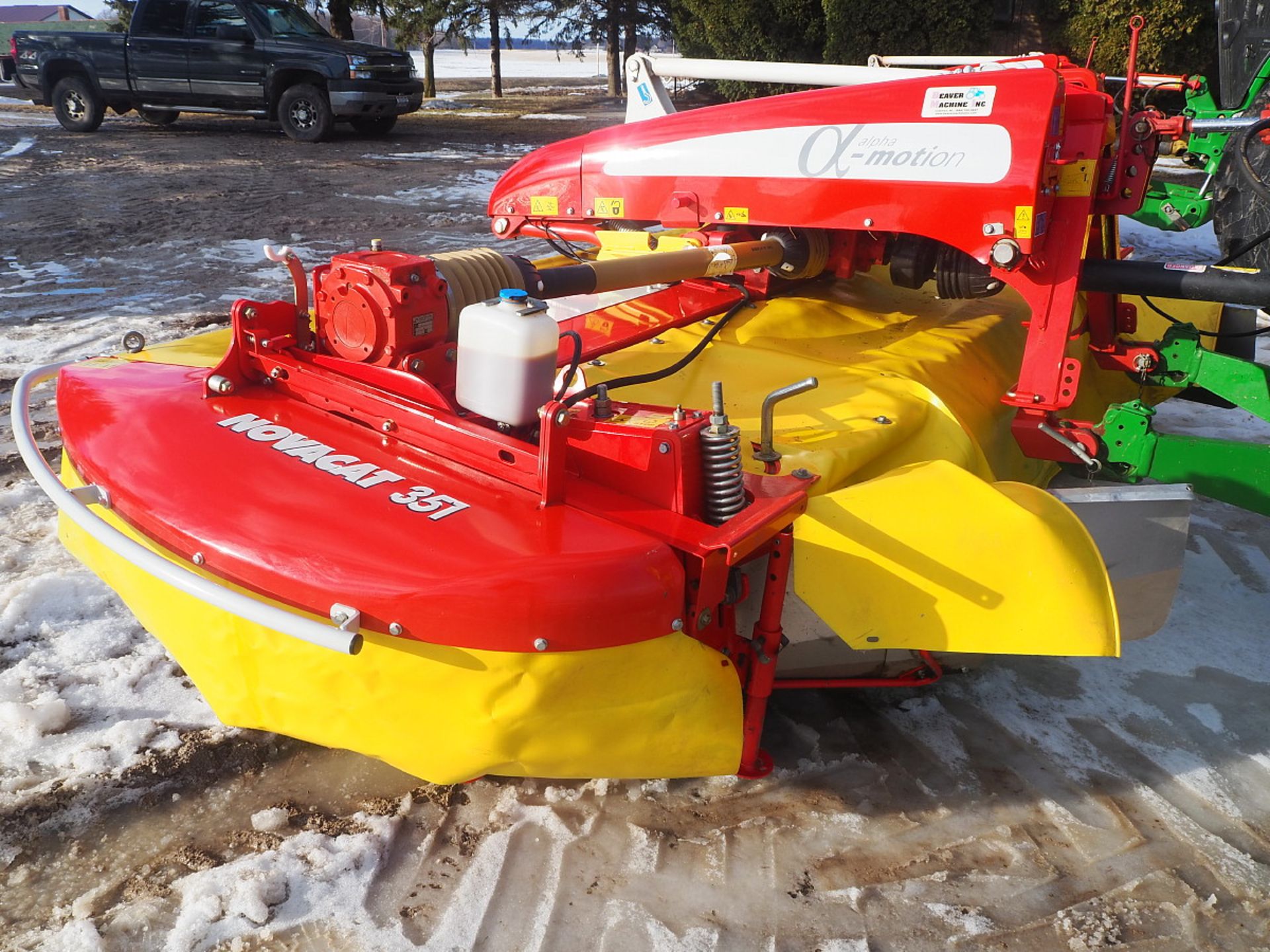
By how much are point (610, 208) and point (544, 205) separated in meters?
0.33

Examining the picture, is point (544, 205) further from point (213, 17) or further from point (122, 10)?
point (122, 10)

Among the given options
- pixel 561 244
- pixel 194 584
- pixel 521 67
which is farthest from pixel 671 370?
pixel 521 67

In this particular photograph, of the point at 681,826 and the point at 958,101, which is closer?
the point at 681,826

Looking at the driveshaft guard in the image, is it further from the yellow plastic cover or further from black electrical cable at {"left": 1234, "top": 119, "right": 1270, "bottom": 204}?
black electrical cable at {"left": 1234, "top": 119, "right": 1270, "bottom": 204}

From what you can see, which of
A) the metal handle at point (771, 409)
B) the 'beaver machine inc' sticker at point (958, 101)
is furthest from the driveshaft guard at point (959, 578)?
the 'beaver machine inc' sticker at point (958, 101)

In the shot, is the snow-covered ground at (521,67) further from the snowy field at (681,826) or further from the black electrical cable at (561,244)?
the snowy field at (681,826)

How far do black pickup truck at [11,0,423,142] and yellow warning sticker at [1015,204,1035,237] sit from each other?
1077 centimetres

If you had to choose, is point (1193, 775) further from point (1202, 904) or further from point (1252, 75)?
point (1252, 75)

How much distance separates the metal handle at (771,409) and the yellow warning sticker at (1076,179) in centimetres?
123

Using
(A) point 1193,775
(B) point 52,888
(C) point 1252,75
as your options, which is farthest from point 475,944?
(C) point 1252,75

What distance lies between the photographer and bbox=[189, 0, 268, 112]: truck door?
39.2 feet

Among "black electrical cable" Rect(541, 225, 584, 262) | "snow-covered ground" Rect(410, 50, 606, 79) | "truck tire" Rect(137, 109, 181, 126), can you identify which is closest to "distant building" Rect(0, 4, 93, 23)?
"snow-covered ground" Rect(410, 50, 606, 79)

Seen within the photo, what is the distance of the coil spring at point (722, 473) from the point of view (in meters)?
2.14

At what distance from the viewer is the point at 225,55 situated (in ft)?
39.3
